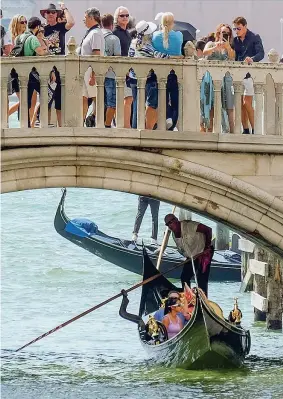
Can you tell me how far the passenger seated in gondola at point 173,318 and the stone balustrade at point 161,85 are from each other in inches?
103

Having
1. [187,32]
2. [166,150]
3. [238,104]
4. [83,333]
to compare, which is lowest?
[83,333]

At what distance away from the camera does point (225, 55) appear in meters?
10.6

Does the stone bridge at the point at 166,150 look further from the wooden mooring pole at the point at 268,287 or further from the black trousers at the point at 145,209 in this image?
the black trousers at the point at 145,209

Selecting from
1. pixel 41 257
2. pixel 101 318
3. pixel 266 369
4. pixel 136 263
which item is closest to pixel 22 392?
pixel 266 369

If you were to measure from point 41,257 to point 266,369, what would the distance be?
369 inches

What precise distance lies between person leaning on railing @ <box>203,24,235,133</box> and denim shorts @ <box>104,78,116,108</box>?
0.53 meters

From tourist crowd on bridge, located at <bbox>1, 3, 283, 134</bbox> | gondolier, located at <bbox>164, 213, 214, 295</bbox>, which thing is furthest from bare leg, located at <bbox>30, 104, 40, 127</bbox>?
gondolier, located at <bbox>164, 213, 214, 295</bbox>

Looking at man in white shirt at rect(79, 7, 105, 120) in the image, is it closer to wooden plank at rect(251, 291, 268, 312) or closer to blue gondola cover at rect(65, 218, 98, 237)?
wooden plank at rect(251, 291, 268, 312)

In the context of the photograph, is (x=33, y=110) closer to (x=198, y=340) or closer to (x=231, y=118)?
(x=231, y=118)

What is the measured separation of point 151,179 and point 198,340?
8.57ft

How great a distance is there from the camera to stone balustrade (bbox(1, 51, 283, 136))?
10.2 m

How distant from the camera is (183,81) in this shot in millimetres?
10438

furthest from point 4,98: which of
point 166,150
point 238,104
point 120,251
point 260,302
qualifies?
point 120,251

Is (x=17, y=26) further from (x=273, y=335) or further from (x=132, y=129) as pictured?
(x=273, y=335)
